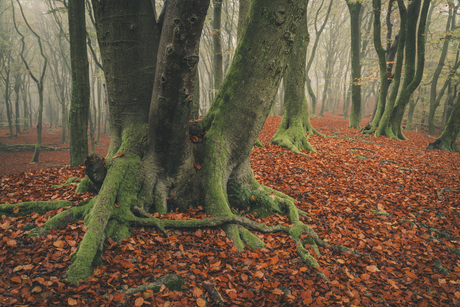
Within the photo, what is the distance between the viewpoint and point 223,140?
3.51 metres

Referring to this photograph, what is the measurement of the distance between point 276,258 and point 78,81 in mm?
6278

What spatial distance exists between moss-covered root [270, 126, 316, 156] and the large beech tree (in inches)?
170

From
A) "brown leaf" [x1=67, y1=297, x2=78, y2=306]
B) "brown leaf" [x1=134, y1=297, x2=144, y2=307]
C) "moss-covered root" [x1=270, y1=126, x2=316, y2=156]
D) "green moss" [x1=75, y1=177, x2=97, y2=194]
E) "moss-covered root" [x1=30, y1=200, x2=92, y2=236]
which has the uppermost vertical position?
"moss-covered root" [x1=270, y1=126, x2=316, y2=156]

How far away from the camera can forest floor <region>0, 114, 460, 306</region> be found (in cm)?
207

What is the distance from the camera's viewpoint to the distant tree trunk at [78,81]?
19.1 ft

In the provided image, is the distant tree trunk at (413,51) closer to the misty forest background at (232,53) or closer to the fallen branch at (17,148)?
the misty forest background at (232,53)

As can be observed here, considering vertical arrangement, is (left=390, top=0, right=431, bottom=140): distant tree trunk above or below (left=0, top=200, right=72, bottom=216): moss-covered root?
above

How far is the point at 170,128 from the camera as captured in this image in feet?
9.25

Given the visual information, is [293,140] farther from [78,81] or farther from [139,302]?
[139,302]

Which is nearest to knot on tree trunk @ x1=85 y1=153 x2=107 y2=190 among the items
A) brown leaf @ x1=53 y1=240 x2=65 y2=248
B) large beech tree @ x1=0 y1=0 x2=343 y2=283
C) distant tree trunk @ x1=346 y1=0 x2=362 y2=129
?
large beech tree @ x1=0 y1=0 x2=343 y2=283

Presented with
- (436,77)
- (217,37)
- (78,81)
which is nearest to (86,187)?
(78,81)

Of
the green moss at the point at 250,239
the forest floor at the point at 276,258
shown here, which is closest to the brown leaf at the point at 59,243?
the forest floor at the point at 276,258

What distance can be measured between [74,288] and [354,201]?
15.0ft

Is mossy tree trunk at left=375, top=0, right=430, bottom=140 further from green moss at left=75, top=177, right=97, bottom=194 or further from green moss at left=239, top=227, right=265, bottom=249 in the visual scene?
green moss at left=75, top=177, right=97, bottom=194
